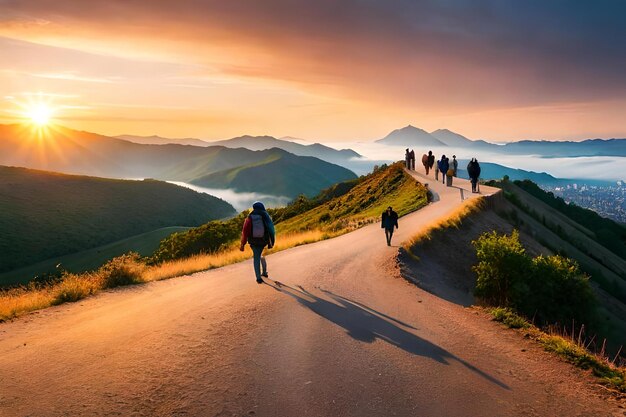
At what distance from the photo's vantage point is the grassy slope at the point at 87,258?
88125 mm

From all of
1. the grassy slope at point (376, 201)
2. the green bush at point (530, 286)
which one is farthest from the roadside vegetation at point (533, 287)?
the grassy slope at point (376, 201)

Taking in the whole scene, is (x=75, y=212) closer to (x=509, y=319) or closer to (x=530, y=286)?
(x=530, y=286)

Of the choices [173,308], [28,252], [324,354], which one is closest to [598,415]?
[324,354]

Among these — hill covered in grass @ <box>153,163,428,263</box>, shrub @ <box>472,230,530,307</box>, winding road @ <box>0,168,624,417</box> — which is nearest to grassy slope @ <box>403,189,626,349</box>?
shrub @ <box>472,230,530,307</box>

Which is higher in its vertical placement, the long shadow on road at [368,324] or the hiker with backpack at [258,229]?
the hiker with backpack at [258,229]

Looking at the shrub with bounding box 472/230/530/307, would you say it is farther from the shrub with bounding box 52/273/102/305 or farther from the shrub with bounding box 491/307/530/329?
the shrub with bounding box 52/273/102/305

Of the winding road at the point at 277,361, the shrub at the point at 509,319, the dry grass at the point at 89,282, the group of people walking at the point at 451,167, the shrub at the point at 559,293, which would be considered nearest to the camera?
the winding road at the point at 277,361

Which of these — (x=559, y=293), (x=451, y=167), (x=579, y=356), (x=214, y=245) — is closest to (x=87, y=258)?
(x=214, y=245)

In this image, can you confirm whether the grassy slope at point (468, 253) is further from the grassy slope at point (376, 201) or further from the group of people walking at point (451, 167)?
the grassy slope at point (376, 201)

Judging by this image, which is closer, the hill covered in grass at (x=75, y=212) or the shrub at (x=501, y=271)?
the shrub at (x=501, y=271)

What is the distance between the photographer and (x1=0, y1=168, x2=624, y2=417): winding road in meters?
6.16

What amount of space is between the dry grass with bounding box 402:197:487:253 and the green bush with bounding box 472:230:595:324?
183 inches

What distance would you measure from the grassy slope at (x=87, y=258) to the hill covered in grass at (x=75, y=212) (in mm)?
4128

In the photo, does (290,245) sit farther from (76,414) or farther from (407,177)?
(407,177)
